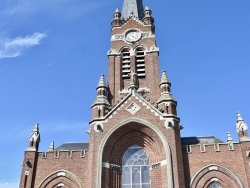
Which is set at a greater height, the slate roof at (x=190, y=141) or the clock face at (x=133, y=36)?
the clock face at (x=133, y=36)

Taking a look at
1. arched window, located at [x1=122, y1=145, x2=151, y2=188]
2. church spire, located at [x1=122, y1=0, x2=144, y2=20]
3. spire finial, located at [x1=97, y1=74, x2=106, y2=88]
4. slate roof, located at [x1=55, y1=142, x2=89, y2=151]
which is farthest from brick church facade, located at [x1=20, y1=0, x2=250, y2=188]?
church spire, located at [x1=122, y1=0, x2=144, y2=20]

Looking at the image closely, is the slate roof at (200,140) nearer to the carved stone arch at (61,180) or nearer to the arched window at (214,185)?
the arched window at (214,185)

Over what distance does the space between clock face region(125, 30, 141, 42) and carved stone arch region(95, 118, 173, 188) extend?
39.6 ft

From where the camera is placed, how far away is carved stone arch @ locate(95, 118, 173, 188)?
22.2 metres

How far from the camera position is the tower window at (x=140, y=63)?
30858 millimetres

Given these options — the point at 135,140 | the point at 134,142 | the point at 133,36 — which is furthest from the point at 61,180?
the point at 133,36

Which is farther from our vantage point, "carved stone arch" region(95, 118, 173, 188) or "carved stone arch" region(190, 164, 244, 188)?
"carved stone arch" region(95, 118, 173, 188)

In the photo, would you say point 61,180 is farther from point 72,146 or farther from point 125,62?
point 125,62

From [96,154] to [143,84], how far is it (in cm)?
980

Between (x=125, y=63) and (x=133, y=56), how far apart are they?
3.39 feet

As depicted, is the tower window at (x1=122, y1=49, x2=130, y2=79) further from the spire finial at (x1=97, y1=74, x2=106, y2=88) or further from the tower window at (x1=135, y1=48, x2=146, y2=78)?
the spire finial at (x1=97, y1=74, x2=106, y2=88)

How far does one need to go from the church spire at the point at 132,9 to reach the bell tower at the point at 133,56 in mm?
136

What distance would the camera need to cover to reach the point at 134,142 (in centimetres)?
2425

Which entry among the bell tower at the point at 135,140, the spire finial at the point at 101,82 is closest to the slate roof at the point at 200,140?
the bell tower at the point at 135,140
